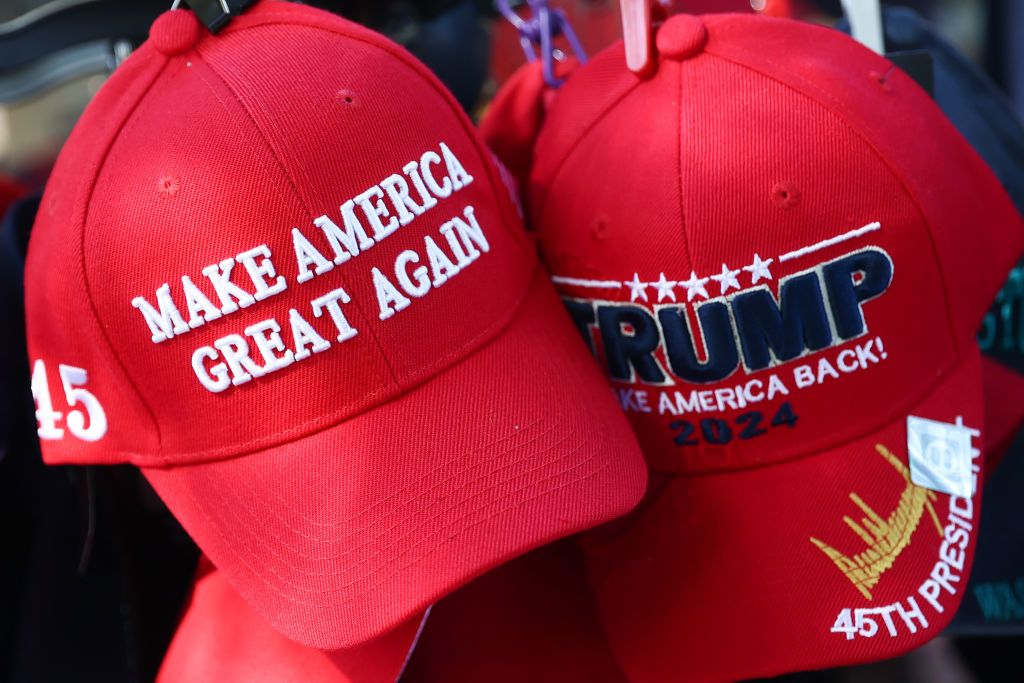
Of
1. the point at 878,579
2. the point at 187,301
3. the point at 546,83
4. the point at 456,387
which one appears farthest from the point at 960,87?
the point at 187,301

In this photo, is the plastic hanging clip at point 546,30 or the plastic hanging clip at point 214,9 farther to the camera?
the plastic hanging clip at point 546,30

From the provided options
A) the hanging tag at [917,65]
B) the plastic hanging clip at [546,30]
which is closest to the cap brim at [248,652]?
the plastic hanging clip at [546,30]

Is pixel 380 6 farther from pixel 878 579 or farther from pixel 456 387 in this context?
pixel 878 579

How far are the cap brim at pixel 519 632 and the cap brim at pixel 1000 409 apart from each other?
423mm

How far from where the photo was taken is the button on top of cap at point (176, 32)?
0.80 meters

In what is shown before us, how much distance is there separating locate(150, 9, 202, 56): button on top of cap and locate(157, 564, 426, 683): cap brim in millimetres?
424

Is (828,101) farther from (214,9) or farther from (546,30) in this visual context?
(214,9)

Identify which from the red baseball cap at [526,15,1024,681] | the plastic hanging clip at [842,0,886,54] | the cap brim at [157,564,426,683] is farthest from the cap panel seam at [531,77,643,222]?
the cap brim at [157,564,426,683]

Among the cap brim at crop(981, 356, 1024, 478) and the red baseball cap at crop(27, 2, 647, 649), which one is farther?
the cap brim at crop(981, 356, 1024, 478)

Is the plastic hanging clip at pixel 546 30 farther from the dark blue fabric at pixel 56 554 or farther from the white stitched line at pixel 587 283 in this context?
the dark blue fabric at pixel 56 554

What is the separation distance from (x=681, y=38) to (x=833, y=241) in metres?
0.19

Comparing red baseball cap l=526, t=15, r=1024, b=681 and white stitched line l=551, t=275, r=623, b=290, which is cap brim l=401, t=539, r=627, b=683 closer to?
red baseball cap l=526, t=15, r=1024, b=681

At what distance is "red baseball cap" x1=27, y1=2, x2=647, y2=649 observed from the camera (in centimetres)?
75

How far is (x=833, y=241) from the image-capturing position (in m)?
0.82
